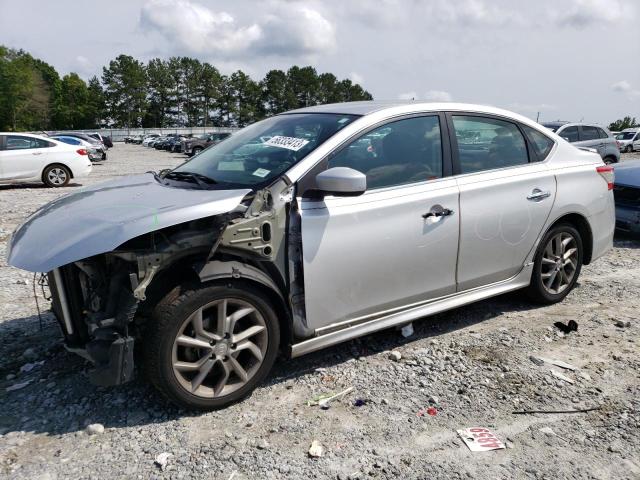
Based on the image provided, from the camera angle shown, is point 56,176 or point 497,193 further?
point 56,176

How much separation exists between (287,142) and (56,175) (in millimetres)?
12716

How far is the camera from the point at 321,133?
3.52 meters

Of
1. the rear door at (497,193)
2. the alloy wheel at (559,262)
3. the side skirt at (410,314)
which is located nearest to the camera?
the side skirt at (410,314)

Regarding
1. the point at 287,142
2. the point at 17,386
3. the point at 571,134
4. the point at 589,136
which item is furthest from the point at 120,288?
the point at 589,136

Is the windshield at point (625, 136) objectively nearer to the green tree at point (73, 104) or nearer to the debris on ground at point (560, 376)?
the debris on ground at point (560, 376)

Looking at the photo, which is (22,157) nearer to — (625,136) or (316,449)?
(316,449)

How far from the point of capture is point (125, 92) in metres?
103

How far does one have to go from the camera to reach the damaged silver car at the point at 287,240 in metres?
2.87

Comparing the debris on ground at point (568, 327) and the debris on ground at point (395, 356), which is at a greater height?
the debris on ground at point (395, 356)

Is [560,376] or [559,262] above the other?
[559,262]

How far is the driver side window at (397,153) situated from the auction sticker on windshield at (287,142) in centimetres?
26

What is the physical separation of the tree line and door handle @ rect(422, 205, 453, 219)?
102503mm

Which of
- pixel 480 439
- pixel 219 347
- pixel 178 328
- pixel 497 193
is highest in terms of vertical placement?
pixel 497 193

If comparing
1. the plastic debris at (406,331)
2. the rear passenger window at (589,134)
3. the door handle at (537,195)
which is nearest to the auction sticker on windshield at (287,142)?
the plastic debris at (406,331)
